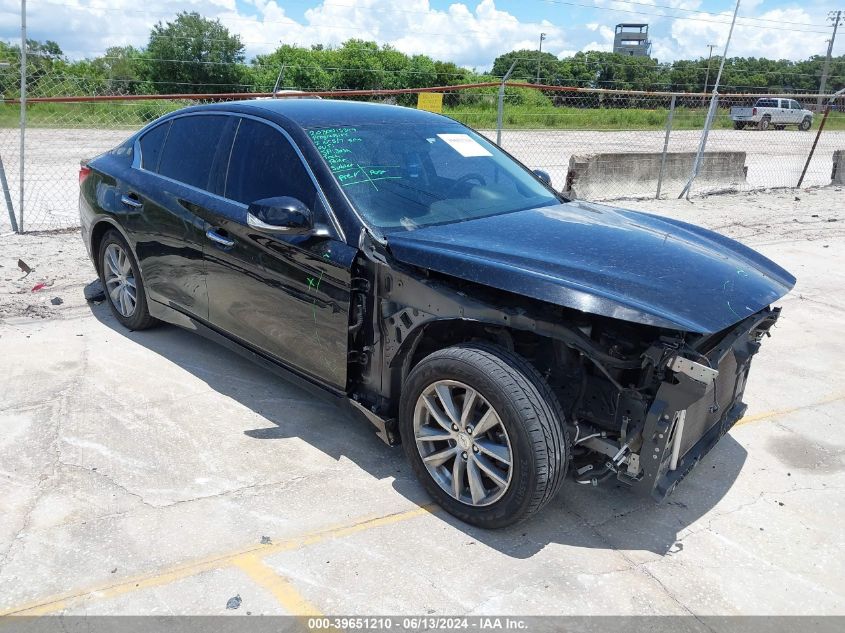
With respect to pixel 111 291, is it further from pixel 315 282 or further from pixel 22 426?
pixel 315 282

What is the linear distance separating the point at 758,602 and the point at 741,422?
5.51 ft

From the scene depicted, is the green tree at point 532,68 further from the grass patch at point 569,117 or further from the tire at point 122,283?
the tire at point 122,283

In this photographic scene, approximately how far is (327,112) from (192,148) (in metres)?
0.99

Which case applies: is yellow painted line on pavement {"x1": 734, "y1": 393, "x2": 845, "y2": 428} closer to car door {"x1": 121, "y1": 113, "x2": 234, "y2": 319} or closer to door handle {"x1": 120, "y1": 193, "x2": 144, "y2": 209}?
car door {"x1": 121, "y1": 113, "x2": 234, "y2": 319}

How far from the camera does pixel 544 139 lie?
2069cm

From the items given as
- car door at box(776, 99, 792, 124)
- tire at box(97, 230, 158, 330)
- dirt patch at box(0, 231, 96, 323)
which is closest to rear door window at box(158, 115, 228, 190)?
tire at box(97, 230, 158, 330)

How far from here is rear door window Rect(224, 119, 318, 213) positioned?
360 cm

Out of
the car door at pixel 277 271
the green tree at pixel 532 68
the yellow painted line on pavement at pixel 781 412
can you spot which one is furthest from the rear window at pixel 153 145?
the green tree at pixel 532 68

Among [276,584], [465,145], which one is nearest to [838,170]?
[465,145]

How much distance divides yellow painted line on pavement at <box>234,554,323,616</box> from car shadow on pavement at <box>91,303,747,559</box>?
2.52 feet

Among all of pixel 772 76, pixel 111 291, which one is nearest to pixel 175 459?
pixel 111 291

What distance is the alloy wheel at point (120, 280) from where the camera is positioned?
197 inches

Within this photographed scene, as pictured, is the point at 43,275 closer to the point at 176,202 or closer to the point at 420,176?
the point at 176,202

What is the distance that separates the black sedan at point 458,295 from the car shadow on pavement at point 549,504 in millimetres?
152
